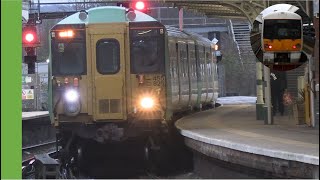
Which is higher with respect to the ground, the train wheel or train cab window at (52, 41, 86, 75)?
train cab window at (52, 41, 86, 75)

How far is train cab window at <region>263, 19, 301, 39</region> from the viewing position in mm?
5227

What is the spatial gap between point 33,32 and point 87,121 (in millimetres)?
4323

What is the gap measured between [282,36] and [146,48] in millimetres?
6987

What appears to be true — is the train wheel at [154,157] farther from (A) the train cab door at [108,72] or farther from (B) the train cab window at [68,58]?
(B) the train cab window at [68,58]

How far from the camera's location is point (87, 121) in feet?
38.9

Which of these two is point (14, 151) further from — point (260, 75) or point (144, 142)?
point (260, 75)

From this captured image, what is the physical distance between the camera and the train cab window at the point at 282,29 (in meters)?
5.23

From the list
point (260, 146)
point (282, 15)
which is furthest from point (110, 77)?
point (282, 15)

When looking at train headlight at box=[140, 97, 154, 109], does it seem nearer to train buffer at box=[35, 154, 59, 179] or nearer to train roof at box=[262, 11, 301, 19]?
train buffer at box=[35, 154, 59, 179]

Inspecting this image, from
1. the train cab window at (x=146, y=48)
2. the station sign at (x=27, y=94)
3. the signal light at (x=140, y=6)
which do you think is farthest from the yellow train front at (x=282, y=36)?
the station sign at (x=27, y=94)

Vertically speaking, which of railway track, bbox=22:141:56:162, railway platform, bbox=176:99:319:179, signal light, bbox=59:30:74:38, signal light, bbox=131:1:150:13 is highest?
signal light, bbox=131:1:150:13

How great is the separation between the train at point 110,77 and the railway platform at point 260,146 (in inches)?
38.6

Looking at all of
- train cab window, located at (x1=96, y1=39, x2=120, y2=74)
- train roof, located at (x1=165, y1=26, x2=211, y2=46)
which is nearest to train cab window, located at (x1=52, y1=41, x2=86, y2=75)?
train cab window, located at (x1=96, y1=39, x2=120, y2=74)

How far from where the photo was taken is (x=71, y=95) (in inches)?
465
